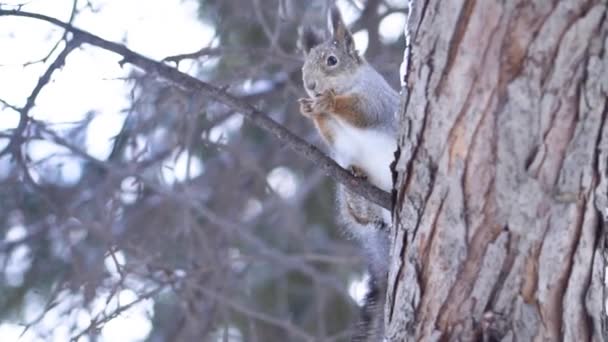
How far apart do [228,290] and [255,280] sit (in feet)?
4.38

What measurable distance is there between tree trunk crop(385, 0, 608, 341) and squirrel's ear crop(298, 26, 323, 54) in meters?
1.09

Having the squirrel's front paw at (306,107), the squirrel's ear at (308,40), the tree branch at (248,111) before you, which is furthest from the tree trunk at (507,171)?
the squirrel's ear at (308,40)

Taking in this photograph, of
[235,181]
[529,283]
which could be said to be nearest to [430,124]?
[529,283]

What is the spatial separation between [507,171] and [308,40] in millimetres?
1314

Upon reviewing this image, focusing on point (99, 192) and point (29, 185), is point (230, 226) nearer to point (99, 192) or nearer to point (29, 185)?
point (99, 192)

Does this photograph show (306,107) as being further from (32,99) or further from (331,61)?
(32,99)

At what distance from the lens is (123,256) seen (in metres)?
3.07

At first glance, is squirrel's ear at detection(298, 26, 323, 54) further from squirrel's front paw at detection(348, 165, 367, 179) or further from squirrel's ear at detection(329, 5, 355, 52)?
squirrel's front paw at detection(348, 165, 367, 179)

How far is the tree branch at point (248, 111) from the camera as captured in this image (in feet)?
6.15

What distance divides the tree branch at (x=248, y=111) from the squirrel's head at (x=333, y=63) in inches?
25.7

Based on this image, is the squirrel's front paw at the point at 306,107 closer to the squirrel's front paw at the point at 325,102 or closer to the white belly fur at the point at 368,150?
the squirrel's front paw at the point at 325,102

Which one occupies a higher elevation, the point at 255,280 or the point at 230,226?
the point at 255,280

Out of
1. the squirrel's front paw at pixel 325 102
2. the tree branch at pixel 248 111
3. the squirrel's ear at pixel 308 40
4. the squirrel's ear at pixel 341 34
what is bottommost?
the tree branch at pixel 248 111

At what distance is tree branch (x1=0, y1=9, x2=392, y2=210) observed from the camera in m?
1.87
